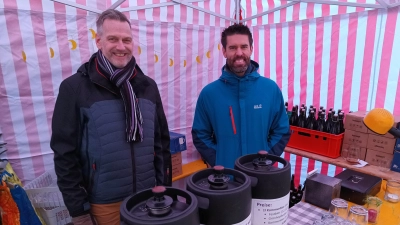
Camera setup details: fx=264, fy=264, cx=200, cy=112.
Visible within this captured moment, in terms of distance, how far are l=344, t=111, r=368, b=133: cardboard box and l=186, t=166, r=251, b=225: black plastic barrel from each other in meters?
2.18

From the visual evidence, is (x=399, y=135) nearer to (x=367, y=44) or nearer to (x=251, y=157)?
(x=251, y=157)

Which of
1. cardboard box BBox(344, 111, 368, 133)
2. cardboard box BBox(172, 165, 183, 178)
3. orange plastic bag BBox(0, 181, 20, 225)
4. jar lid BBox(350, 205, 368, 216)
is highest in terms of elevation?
cardboard box BBox(344, 111, 368, 133)

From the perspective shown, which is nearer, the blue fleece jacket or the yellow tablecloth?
the yellow tablecloth

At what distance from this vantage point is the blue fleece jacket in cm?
172

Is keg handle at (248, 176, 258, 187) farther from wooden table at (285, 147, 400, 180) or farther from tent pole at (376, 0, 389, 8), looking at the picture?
tent pole at (376, 0, 389, 8)

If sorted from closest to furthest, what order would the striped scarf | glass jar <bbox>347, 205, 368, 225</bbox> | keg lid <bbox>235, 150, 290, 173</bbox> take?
keg lid <bbox>235, 150, 290, 173</bbox> → glass jar <bbox>347, 205, 368, 225</bbox> → the striped scarf

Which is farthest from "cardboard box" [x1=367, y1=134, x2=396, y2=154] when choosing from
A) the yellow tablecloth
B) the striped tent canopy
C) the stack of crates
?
the stack of crates

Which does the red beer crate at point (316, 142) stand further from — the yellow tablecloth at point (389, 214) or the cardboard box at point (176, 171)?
the cardboard box at point (176, 171)

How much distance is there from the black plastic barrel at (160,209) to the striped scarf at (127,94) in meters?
0.78

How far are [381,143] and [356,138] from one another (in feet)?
0.65

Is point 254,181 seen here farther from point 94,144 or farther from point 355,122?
point 355,122

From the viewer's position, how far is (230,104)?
1.74m

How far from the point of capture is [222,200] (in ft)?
1.77

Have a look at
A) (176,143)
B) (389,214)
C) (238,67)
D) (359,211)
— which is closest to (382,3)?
(238,67)
